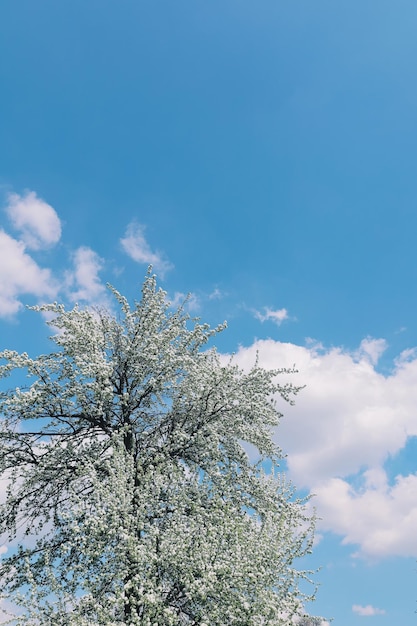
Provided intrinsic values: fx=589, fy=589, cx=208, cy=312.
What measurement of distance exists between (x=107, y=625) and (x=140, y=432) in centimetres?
790

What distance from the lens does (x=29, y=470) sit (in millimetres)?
17719

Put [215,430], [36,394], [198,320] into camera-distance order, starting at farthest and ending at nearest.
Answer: [198,320] → [215,430] → [36,394]

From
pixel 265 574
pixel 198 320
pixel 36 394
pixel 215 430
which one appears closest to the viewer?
pixel 265 574

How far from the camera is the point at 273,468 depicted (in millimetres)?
19656

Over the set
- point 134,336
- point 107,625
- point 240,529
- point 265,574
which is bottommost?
point 107,625

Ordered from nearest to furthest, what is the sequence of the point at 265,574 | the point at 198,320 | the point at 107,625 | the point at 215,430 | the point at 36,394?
the point at 107,625
the point at 265,574
the point at 36,394
the point at 215,430
the point at 198,320

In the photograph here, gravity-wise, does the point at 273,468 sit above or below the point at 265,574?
above

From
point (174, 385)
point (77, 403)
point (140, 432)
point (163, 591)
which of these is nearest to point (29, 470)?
point (77, 403)

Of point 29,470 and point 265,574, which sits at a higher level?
point 29,470

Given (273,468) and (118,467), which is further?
(273,468)

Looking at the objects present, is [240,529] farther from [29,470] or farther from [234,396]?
[29,470]

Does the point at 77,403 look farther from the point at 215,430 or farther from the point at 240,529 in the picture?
the point at 240,529

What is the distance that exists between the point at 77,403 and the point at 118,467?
164 inches

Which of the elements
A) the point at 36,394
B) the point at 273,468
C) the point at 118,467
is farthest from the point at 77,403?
the point at 273,468
